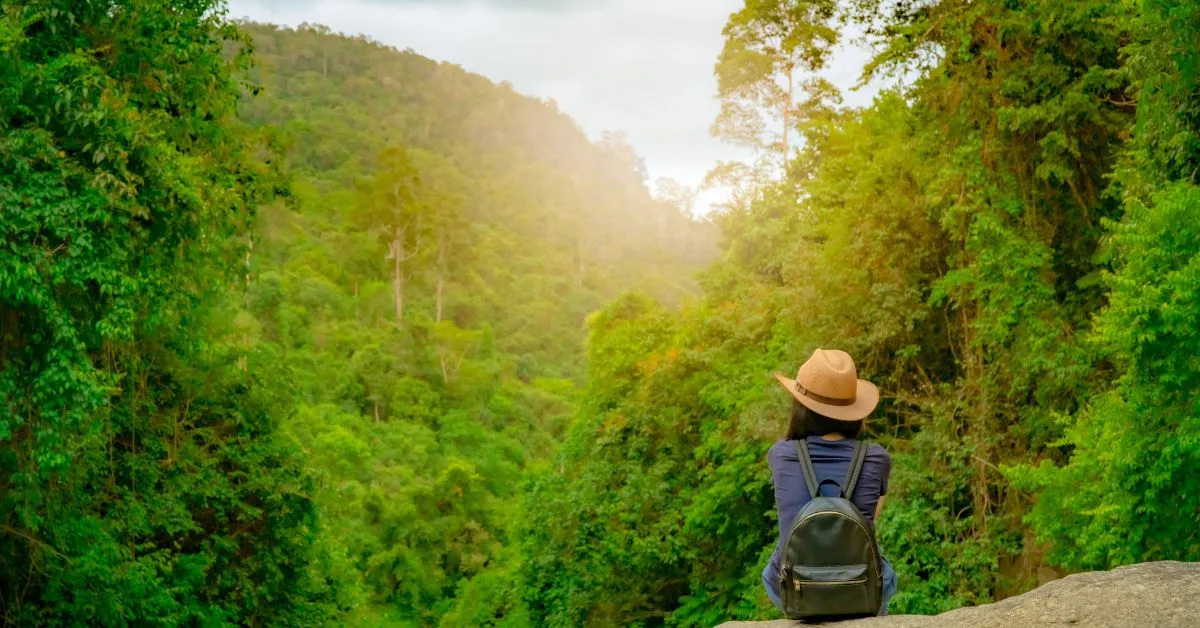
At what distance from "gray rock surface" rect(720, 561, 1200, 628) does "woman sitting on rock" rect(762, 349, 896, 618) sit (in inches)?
9.0

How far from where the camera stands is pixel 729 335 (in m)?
18.5

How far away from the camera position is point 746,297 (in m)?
19.7

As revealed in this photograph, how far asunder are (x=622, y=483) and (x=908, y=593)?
30.0 feet

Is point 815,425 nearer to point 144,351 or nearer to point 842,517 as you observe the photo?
point 842,517

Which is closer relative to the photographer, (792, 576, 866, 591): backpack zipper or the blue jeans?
(792, 576, 866, 591): backpack zipper

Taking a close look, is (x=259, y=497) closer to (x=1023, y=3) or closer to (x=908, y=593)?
(x=908, y=593)

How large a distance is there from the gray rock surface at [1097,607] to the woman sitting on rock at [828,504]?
229 mm

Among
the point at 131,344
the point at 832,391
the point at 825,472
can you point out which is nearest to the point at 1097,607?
the point at 825,472

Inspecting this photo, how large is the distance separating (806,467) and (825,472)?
77 mm

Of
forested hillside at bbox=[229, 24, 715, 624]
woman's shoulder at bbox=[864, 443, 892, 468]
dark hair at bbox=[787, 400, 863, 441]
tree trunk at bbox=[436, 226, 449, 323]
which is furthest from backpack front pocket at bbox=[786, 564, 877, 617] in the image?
tree trunk at bbox=[436, 226, 449, 323]

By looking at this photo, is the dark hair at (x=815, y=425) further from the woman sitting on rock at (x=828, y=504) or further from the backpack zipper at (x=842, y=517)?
the backpack zipper at (x=842, y=517)

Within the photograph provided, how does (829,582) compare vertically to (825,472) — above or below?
below

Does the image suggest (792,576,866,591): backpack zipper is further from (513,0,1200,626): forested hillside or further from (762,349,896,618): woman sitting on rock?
(513,0,1200,626): forested hillside

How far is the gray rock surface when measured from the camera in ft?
11.7
